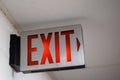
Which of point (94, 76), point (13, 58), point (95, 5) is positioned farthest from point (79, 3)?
point (94, 76)

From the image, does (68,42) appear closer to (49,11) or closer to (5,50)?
(49,11)

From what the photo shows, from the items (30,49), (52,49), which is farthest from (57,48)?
(30,49)

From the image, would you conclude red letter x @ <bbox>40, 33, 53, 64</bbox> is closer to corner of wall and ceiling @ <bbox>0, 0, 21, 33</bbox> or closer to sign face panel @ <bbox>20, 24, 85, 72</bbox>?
sign face panel @ <bbox>20, 24, 85, 72</bbox>

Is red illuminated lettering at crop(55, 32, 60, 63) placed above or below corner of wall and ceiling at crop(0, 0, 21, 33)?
below

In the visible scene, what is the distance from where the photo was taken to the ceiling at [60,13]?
10.6 ft

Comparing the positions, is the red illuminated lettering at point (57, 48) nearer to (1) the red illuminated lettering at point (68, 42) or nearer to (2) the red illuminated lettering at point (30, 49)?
(1) the red illuminated lettering at point (68, 42)

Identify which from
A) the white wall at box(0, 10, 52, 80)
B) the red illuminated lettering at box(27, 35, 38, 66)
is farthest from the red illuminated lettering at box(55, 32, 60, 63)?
the white wall at box(0, 10, 52, 80)

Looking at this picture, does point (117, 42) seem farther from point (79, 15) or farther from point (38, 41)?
point (38, 41)

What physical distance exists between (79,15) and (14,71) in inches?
44.2

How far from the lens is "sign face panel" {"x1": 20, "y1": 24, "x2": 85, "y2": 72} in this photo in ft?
9.91

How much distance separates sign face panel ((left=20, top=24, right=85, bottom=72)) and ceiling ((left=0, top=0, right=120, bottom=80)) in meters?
0.27

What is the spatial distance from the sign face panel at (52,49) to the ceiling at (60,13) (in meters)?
0.27

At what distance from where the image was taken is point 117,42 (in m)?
4.14

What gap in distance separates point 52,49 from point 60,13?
546mm
